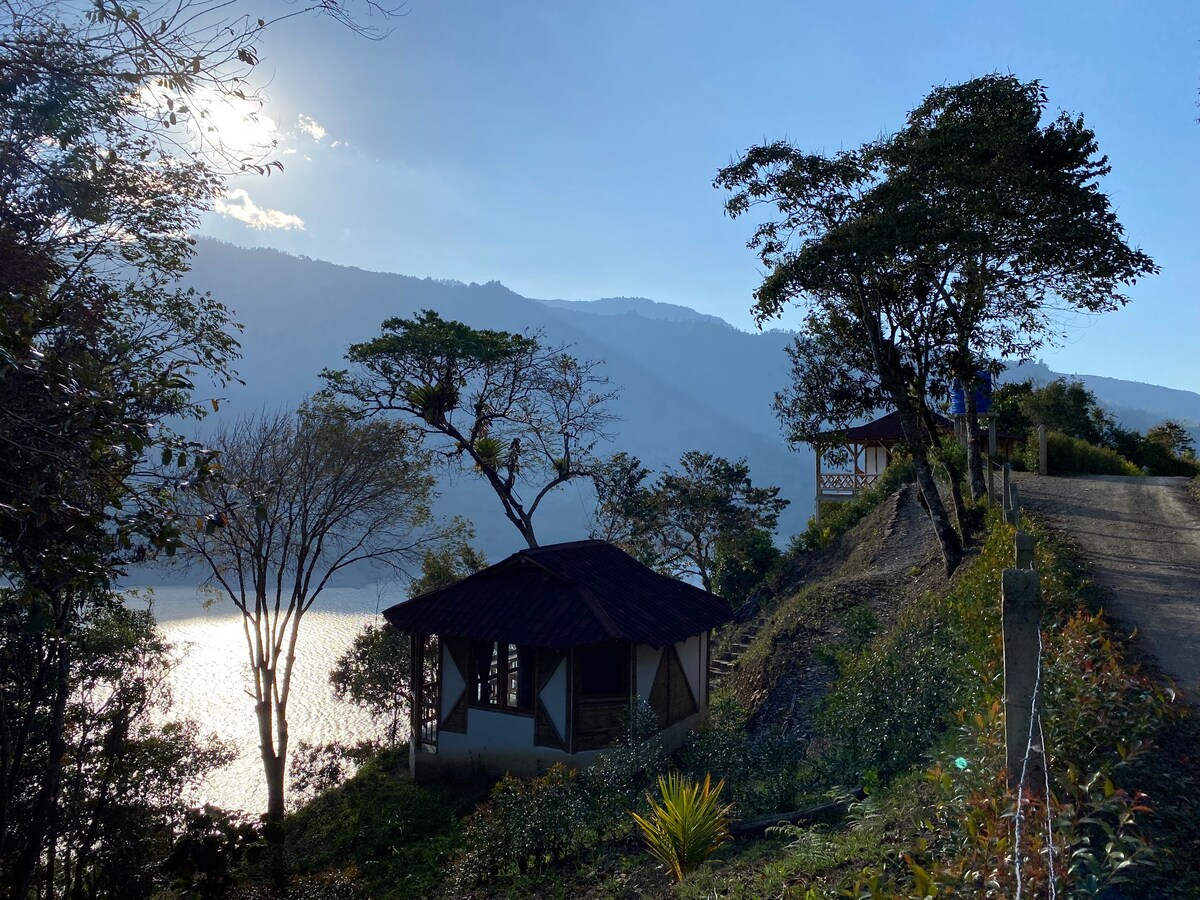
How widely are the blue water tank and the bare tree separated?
40.6 feet

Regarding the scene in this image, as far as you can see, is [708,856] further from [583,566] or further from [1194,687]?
[583,566]

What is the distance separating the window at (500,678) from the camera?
15172 mm

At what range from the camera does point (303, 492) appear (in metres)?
16.4

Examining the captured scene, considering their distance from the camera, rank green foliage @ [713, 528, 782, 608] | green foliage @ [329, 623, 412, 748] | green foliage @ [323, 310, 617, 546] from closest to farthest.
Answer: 1. green foliage @ [329, 623, 412, 748]
2. green foliage @ [323, 310, 617, 546]
3. green foliage @ [713, 528, 782, 608]

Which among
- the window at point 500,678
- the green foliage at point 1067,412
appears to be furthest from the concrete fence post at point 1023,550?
the green foliage at point 1067,412

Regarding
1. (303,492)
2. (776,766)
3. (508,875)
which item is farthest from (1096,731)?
(303,492)

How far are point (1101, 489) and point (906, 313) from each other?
9.73m

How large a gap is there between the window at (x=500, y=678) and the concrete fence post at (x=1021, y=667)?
11305mm

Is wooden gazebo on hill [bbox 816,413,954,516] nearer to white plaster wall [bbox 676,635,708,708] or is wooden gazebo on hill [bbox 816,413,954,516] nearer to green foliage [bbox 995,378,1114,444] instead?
green foliage [bbox 995,378,1114,444]

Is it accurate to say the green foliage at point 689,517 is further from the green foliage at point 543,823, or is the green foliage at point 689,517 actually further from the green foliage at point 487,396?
the green foliage at point 543,823

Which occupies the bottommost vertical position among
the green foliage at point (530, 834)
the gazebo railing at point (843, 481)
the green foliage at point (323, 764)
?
the green foliage at point (323, 764)

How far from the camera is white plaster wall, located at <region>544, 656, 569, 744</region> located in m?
14.6

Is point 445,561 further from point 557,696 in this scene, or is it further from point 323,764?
point 557,696

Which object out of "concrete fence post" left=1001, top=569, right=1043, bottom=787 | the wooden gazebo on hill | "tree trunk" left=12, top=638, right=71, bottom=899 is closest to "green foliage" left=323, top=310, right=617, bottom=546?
"tree trunk" left=12, top=638, right=71, bottom=899
